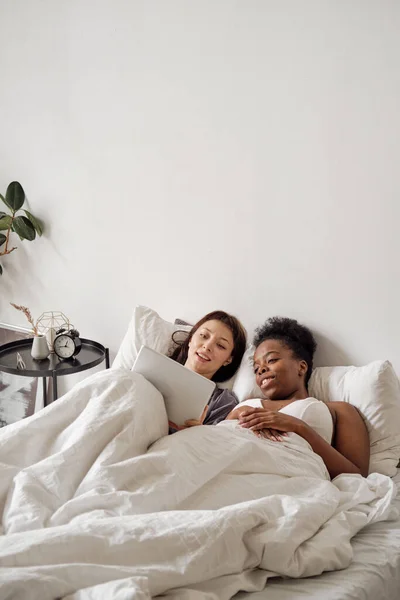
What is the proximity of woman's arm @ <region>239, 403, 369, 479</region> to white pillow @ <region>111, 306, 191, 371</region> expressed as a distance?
0.63 meters

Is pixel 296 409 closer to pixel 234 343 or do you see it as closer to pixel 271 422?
pixel 271 422

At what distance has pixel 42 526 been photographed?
4.43 ft

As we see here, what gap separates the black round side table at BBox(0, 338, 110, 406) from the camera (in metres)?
2.61

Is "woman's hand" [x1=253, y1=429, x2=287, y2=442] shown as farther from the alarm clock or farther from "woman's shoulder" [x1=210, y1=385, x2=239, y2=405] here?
the alarm clock

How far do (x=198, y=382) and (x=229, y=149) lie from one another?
0.98m

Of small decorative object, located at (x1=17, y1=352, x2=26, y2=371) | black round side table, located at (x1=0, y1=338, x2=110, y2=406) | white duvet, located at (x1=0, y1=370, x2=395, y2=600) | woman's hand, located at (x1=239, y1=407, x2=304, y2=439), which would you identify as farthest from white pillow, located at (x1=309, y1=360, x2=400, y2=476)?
small decorative object, located at (x1=17, y1=352, x2=26, y2=371)

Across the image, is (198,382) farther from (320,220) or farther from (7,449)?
(320,220)

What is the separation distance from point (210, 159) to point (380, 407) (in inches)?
44.3

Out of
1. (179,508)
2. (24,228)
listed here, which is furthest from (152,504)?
(24,228)

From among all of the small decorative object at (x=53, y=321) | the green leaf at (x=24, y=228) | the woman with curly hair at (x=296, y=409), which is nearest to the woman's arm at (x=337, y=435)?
the woman with curly hair at (x=296, y=409)

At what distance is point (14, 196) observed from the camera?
125 inches

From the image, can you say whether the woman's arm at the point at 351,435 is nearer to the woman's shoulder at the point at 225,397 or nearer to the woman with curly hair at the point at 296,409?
the woman with curly hair at the point at 296,409

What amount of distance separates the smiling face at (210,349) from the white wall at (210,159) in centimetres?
19

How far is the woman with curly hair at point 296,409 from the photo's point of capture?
1778 millimetres
